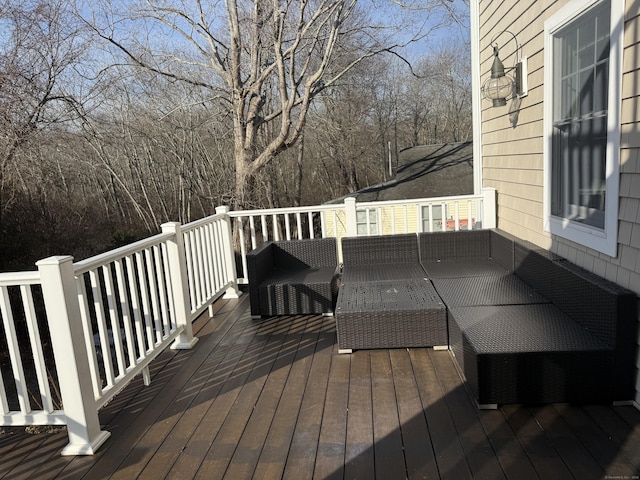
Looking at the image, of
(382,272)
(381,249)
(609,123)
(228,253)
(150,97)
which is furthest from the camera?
(150,97)

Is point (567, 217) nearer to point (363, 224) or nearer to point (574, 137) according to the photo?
point (574, 137)

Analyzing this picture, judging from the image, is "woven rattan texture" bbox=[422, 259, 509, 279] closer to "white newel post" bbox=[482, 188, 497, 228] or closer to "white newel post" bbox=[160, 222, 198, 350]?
"white newel post" bbox=[482, 188, 497, 228]

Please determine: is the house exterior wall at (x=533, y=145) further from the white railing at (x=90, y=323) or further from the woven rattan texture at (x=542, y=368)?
the white railing at (x=90, y=323)

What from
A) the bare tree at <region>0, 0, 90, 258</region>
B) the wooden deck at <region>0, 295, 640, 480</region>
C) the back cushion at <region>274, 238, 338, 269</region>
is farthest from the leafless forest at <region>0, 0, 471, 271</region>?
the wooden deck at <region>0, 295, 640, 480</region>

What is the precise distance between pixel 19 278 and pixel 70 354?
1.46 ft

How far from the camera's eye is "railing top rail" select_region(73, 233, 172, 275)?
7.70ft

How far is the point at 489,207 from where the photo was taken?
4625 mm

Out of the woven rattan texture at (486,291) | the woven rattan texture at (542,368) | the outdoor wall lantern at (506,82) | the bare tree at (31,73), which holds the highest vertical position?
the bare tree at (31,73)

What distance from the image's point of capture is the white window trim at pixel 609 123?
2.27m

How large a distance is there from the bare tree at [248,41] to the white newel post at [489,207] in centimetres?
497

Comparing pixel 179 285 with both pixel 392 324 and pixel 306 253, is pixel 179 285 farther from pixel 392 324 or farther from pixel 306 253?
pixel 392 324

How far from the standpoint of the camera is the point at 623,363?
7.34 feet

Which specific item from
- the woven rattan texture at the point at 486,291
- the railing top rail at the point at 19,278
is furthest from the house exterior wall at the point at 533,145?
the railing top rail at the point at 19,278

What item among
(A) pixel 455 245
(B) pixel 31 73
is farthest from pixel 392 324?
(B) pixel 31 73
